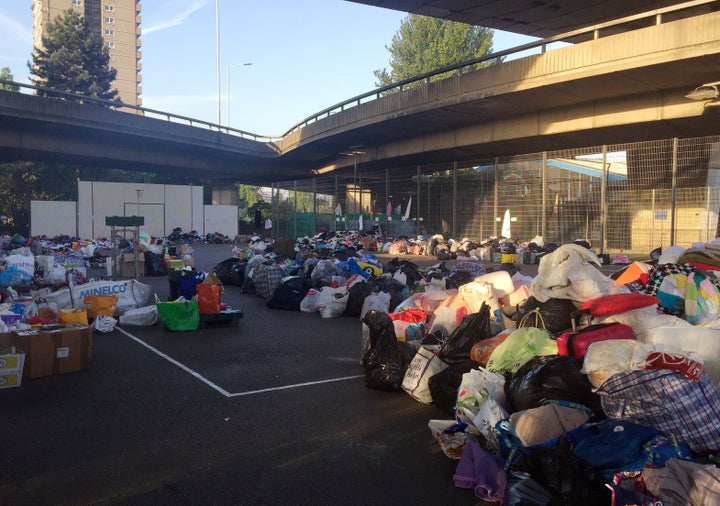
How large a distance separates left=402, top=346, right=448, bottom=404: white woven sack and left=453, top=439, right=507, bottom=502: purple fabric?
1408 mm

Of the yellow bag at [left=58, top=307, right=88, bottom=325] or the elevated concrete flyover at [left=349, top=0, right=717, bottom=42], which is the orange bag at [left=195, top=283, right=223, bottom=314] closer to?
the yellow bag at [left=58, top=307, right=88, bottom=325]

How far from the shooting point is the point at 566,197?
874 inches

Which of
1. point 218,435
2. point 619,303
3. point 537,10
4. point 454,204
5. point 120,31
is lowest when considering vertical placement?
point 218,435

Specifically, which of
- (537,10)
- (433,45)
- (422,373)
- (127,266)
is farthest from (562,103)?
(433,45)

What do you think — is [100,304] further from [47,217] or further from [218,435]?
[47,217]

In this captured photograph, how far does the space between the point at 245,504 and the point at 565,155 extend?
863 inches

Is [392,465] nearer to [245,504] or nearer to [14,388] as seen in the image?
[245,504]

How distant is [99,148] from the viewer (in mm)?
29531

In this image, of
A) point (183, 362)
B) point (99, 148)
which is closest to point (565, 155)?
point (183, 362)

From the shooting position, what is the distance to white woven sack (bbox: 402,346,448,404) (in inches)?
204

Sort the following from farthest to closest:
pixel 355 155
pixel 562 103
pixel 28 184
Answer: pixel 28 184, pixel 355 155, pixel 562 103

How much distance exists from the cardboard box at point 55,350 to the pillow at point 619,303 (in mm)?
5565

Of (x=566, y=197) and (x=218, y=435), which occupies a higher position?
(x=566, y=197)

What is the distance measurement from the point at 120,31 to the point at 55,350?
375 ft
